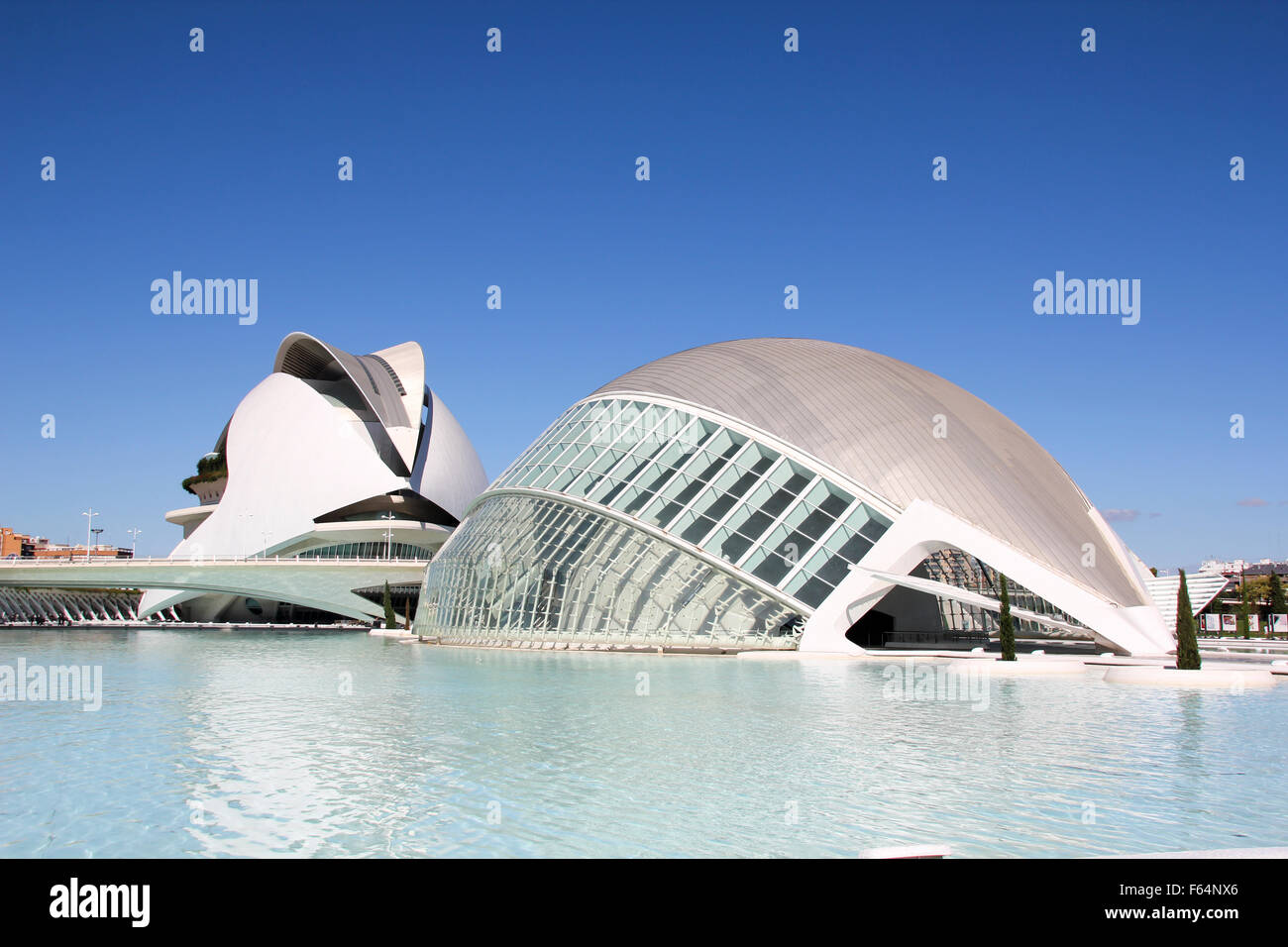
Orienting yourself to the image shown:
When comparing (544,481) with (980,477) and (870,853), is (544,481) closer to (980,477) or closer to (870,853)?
(980,477)

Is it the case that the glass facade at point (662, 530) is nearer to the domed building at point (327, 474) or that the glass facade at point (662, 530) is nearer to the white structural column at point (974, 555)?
the white structural column at point (974, 555)

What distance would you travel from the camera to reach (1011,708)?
15.1m

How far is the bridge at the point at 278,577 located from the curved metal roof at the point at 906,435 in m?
30.6

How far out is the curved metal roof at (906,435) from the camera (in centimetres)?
2538

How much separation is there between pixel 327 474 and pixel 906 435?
5088 cm

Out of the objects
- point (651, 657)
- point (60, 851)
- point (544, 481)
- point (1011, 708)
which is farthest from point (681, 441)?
point (60, 851)

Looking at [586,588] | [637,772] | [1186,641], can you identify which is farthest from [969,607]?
[637,772]

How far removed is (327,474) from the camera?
224 ft

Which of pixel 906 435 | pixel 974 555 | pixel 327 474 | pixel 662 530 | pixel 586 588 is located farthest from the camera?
pixel 327 474
